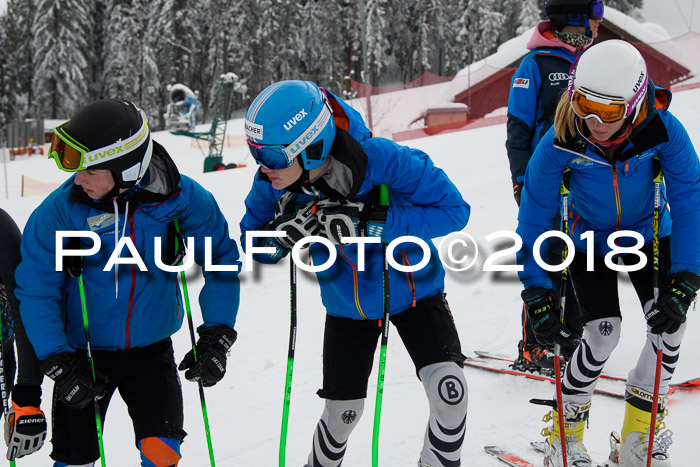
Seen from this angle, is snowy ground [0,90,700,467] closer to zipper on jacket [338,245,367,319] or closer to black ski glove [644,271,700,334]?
black ski glove [644,271,700,334]

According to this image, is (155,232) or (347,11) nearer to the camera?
(155,232)

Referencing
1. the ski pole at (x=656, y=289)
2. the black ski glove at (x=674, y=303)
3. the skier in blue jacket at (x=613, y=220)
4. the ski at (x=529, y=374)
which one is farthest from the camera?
the ski at (x=529, y=374)

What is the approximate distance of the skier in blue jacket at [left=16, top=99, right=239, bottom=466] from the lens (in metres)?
2.70

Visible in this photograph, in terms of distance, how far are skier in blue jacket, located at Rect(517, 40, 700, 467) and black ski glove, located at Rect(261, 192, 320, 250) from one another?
3.79 ft

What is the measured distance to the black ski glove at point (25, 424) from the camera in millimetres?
2771

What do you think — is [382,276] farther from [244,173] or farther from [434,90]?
[434,90]

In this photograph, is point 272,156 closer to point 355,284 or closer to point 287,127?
point 287,127

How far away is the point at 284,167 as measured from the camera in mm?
2613

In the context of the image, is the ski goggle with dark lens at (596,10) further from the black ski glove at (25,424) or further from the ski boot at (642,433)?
the black ski glove at (25,424)

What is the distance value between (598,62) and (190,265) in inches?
84.3

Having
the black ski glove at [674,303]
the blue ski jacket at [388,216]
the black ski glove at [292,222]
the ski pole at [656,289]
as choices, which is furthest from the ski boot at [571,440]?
the black ski glove at [292,222]

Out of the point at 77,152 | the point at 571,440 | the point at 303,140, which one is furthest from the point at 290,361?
the point at 571,440

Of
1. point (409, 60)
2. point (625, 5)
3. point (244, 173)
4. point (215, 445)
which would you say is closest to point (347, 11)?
point (409, 60)

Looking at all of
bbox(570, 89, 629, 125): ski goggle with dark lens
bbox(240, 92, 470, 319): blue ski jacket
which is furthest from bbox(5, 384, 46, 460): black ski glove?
bbox(570, 89, 629, 125): ski goggle with dark lens
